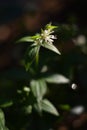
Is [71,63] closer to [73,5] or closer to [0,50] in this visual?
[0,50]

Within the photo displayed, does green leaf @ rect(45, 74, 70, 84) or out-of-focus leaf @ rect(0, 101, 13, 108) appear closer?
out-of-focus leaf @ rect(0, 101, 13, 108)

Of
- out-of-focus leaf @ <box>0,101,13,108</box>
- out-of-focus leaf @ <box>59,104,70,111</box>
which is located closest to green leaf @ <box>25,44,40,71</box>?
out-of-focus leaf @ <box>0,101,13,108</box>

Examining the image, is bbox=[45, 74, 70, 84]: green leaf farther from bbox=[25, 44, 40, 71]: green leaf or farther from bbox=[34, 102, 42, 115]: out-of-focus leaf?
bbox=[25, 44, 40, 71]: green leaf

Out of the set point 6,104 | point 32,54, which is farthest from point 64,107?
point 32,54

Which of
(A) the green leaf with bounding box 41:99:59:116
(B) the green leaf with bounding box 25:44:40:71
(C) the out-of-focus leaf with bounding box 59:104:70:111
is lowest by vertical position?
(A) the green leaf with bounding box 41:99:59:116

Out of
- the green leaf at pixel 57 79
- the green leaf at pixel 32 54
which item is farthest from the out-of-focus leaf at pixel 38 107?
the green leaf at pixel 32 54
